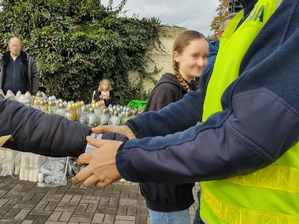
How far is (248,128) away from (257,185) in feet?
0.77

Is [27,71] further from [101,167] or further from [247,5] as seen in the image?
[247,5]

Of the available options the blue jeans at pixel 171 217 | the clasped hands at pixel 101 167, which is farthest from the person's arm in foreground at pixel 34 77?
the clasped hands at pixel 101 167

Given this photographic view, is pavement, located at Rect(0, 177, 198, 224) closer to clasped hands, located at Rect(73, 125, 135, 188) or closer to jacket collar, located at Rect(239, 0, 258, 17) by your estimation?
clasped hands, located at Rect(73, 125, 135, 188)

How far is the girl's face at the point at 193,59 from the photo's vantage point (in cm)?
238

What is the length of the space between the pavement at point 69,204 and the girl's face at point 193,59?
2.01 meters

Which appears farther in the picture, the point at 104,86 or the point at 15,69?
the point at 104,86

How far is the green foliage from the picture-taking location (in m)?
10.5

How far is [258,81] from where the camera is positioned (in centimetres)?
82

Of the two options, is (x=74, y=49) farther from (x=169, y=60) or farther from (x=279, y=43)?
(x=279, y=43)

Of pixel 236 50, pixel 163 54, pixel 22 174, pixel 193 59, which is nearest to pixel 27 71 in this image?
pixel 22 174

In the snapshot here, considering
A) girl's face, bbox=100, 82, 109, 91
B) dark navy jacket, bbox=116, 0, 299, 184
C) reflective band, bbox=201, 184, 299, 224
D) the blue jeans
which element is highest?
dark navy jacket, bbox=116, 0, 299, 184

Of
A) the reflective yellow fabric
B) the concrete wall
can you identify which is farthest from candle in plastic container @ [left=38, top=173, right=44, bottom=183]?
the concrete wall

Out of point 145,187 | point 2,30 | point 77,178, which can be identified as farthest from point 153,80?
point 77,178

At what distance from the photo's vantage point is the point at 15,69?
6.64 m
